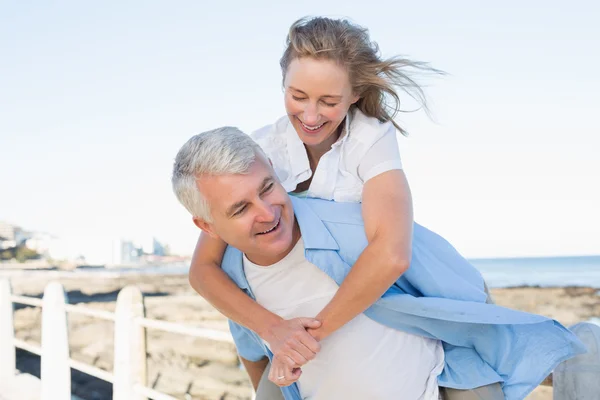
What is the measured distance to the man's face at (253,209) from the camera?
1862 millimetres

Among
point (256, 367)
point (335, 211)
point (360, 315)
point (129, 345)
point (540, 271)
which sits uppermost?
point (335, 211)

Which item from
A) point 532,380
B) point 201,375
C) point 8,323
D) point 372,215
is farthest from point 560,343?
point 201,375

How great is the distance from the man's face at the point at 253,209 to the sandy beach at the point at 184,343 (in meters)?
8.27

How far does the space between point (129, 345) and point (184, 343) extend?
80.0 feet

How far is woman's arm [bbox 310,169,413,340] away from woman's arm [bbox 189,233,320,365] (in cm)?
5

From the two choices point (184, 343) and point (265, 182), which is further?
point (184, 343)

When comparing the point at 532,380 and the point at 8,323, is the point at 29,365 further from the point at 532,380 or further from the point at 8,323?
the point at 532,380

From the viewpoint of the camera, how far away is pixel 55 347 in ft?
18.7

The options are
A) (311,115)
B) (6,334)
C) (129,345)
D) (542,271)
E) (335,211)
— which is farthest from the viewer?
(542,271)

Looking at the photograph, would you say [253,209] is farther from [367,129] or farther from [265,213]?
[367,129]

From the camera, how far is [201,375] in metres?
22.0

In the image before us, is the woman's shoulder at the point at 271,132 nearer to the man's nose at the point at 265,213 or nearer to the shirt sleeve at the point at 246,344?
the man's nose at the point at 265,213

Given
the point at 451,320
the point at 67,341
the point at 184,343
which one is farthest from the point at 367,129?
the point at 184,343

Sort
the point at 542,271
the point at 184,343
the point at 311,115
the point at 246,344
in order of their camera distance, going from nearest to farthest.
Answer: the point at 311,115
the point at 246,344
the point at 184,343
the point at 542,271
